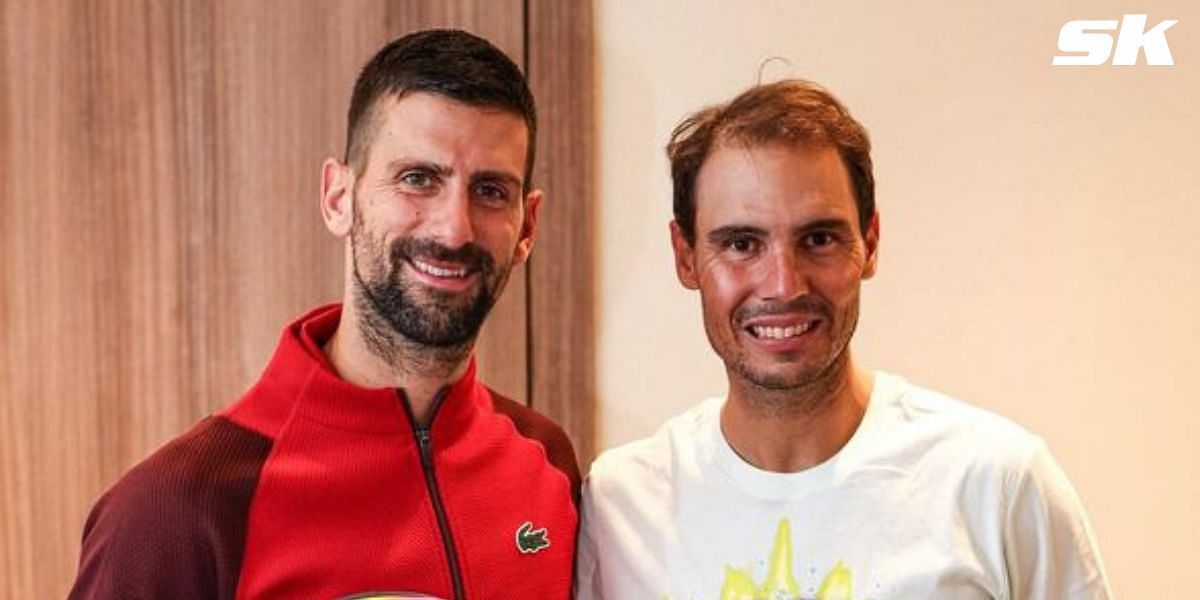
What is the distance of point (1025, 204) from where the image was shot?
6.46 ft

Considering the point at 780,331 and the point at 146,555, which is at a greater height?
the point at 780,331

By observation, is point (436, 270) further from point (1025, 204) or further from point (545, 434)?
point (1025, 204)

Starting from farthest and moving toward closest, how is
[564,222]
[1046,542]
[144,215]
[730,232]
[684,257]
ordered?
[564,222], [144,215], [684,257], [730,232], [1046,542]

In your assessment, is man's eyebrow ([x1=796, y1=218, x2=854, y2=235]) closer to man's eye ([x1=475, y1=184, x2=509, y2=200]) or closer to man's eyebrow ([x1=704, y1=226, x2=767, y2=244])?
man's eyebrow ([x1=704, y1=226, x2=767, y2=244])

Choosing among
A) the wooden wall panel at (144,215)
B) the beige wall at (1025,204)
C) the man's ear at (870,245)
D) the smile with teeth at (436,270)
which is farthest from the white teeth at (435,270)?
the beige wall at (1025,204)

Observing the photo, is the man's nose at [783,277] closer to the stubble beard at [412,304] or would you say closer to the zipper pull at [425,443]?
the stubble beard at [412,304]

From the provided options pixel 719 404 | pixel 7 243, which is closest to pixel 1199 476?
pixel 719 404

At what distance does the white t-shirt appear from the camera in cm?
133

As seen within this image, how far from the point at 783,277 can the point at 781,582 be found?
0.34 m

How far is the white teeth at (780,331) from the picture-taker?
1.39 metres

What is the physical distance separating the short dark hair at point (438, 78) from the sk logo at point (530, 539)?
411 mm

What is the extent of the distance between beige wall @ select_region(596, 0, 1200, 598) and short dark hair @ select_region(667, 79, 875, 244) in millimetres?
529

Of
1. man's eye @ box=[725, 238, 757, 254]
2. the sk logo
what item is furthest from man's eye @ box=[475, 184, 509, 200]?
the sk logo

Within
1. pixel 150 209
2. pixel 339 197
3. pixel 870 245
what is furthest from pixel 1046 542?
pixel 150 209
